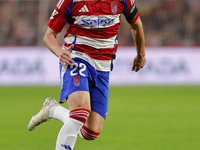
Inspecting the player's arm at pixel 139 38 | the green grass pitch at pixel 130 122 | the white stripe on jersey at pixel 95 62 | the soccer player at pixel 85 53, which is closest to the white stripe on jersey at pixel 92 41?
the soccer player at pixel 85 53

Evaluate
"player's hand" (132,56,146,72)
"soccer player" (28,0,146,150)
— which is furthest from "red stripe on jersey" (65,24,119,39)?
"player's hand" (132,56,146,72)

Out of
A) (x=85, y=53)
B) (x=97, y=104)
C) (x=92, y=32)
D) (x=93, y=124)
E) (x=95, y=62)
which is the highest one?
(x=92, y=32)

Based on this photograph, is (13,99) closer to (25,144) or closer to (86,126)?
(25,144)

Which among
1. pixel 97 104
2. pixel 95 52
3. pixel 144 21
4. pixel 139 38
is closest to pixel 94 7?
pixel 95 52

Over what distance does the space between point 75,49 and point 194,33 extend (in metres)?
14.6

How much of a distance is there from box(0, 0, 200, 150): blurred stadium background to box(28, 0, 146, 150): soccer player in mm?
3378

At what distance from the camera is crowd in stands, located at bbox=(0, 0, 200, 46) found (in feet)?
62.9

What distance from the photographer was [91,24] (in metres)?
5.02

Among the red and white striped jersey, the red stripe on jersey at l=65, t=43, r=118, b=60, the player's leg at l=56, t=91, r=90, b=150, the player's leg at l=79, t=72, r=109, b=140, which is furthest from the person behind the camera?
the player's leg at l=79, t=72, r=109, b=140

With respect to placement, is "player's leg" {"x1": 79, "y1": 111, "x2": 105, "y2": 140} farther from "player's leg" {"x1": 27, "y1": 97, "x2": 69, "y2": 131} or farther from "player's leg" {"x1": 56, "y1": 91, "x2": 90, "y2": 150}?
"player's leg" {"x1": 56, "y1": 91, "x2": 90, "y2": 150}

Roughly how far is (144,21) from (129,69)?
136 inches

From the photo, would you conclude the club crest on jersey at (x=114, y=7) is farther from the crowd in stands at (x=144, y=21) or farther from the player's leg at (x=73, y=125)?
the crowd in stands at (x=144, y=21)

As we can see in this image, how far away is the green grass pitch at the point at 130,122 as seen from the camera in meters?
6.64

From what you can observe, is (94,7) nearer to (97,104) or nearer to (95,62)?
(95,62)
